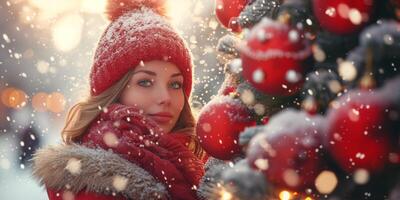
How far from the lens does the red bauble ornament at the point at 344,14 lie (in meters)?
0.55

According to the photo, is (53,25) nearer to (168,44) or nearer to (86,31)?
(86,31)

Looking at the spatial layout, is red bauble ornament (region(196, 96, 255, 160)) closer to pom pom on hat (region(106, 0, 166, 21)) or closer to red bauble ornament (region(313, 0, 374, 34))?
red bauble ornament (region(313, 0, 374, 34))

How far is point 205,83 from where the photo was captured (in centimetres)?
257

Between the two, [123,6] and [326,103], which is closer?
[326,103]

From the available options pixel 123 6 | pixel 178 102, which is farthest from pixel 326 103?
pixel 123 6

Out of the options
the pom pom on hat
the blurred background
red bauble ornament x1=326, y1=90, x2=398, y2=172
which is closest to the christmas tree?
red bauble ornament x1=326, y1=90, x2=398, y2=172

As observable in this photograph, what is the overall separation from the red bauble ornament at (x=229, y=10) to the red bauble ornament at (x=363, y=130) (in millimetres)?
411

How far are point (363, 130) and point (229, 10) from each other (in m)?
0.51

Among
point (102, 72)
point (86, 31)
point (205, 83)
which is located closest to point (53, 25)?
point (86, 31)

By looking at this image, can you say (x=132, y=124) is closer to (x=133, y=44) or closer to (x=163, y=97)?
(x=163, y=97)

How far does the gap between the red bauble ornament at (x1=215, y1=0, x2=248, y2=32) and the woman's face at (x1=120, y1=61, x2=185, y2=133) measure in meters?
0.58

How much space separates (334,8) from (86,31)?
245 inches

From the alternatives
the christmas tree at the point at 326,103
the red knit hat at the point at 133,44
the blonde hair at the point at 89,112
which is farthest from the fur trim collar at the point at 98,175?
the christmas tree at the point at 326,103

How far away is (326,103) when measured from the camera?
55cm
